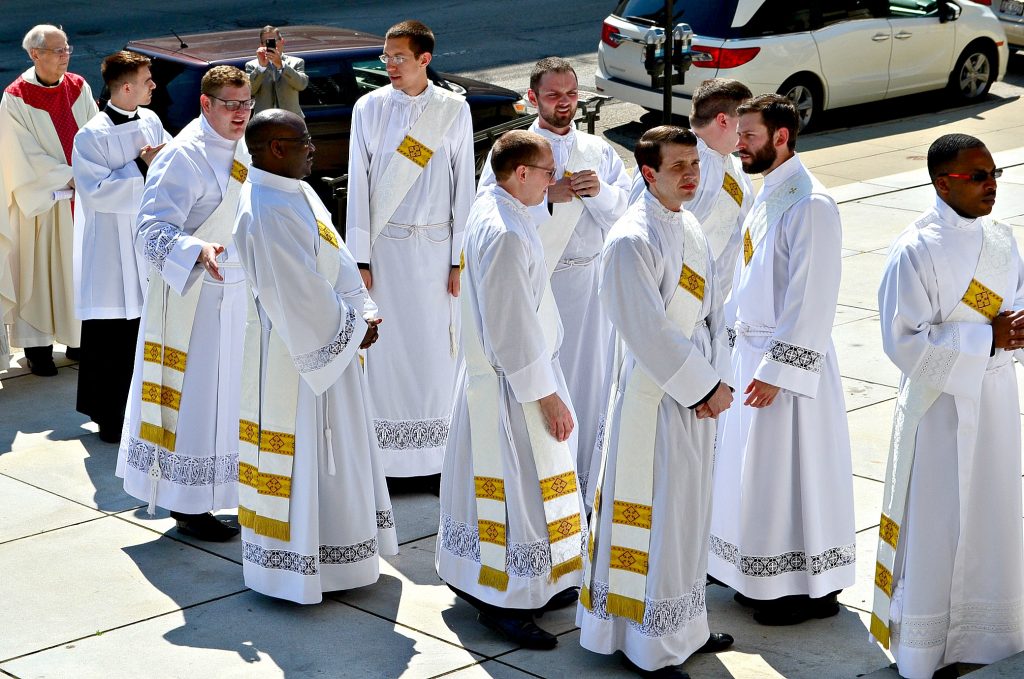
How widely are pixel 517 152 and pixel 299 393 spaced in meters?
1.30

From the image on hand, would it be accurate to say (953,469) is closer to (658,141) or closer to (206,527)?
(658,141)

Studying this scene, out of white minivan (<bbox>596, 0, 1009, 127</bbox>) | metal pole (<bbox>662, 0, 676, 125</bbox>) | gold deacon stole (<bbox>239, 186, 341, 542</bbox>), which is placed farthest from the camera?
white minivan (<bbox>596, 0, 1009, 127</bbox>)

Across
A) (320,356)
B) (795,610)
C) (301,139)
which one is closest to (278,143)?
(301,139)

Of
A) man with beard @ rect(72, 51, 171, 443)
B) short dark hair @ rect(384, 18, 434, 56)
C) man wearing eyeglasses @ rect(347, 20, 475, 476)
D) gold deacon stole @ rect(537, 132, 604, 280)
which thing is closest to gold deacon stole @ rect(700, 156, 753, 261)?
Answer: gold deacon stole @ rect(537, 132, 604, 280)

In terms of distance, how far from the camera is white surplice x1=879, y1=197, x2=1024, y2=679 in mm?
5039

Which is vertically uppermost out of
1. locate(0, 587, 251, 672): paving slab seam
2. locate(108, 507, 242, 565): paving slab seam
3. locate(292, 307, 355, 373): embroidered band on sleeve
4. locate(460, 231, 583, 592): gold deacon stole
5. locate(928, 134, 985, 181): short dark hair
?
locate(928, 134, 985, 181): short dark hair

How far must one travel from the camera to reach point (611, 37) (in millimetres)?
15312

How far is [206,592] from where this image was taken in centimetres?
605

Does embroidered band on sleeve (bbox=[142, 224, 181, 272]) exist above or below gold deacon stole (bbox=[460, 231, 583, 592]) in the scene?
above

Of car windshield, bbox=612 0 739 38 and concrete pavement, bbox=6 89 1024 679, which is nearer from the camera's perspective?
concrete pavement, bbox=6 89 1024 679

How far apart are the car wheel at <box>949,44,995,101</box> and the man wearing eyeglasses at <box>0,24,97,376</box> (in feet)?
34.3

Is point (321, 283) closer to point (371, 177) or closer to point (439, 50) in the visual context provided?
point (371, 177)

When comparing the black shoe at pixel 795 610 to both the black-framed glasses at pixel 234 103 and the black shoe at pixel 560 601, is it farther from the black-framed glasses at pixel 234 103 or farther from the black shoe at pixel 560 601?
the black-framed glasses at pixel 234 103

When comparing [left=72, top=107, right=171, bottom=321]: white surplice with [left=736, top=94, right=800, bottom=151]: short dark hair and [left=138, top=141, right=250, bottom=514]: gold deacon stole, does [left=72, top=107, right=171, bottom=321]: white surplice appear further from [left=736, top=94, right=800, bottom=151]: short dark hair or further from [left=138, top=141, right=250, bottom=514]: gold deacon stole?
[left=736, top=94, right=800, bottom=151]: short dark hair
